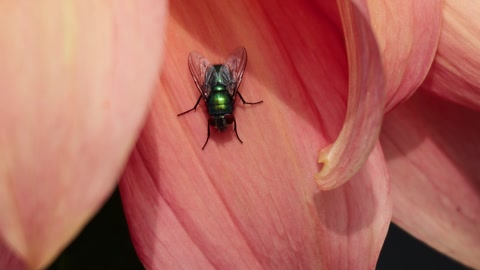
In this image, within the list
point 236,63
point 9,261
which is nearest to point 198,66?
point 236,63

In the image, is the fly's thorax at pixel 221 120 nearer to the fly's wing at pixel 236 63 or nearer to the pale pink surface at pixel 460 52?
the fly's wing at pixel 236 63

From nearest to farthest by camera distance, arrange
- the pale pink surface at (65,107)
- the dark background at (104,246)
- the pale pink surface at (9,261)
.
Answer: the pale pink surface at (65,107), the pale pink surface at (9,261), the dark background at (104,246)

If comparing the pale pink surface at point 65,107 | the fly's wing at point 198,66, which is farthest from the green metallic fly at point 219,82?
the pale pink surface at point 65,107

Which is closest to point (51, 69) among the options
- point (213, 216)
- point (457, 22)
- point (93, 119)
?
point (93, 119)

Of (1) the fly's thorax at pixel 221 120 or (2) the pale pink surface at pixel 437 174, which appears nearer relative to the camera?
(1) the fly's thorax at pixel 221 120

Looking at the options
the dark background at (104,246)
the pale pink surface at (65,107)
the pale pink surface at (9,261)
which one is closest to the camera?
the pale pink surface at (65,107)

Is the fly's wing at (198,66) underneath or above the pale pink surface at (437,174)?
above

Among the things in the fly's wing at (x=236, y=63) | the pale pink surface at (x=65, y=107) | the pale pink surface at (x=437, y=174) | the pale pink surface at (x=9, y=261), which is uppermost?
the pale pink surface at (x=65, y=107)
